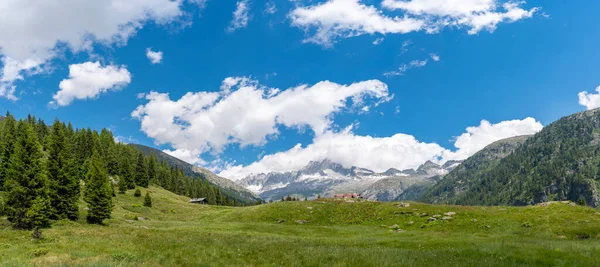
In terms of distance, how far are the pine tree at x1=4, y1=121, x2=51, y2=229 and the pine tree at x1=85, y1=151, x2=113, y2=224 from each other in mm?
6544

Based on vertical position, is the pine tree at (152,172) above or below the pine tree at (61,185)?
above

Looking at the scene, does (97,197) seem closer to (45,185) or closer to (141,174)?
(45,185)

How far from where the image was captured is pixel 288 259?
2128cm

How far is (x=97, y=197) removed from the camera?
166 ft

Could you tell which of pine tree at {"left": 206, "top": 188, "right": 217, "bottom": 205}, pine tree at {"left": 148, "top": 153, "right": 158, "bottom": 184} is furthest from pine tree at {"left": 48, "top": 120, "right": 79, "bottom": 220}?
pine tree at {"left": 206, "top": 188, "right": 217, "bottom": 205}

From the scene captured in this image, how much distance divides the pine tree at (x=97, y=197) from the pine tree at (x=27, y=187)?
654 cm

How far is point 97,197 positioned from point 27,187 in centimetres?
1064

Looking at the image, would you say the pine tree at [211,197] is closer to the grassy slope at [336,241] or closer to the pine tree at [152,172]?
the pine tree at [152,172]

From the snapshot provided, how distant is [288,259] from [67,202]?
42873 mm

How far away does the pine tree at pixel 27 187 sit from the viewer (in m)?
39.3

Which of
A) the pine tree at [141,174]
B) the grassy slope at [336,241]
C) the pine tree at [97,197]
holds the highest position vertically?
the pine tree at [141,174]

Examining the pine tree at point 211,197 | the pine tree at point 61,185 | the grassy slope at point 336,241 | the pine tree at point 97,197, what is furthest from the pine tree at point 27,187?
the pine tree at point 211,197

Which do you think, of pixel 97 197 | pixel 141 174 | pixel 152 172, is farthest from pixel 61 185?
pixel 152 172

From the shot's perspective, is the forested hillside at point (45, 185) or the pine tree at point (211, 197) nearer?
the forested hillside at point (45, 185)
